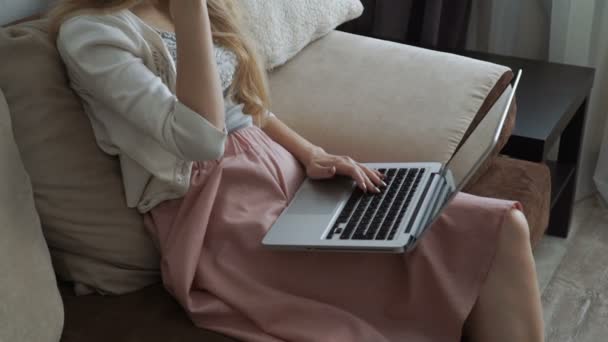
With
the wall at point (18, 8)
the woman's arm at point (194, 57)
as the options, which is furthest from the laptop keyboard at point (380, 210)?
the wall at point (18, 8)

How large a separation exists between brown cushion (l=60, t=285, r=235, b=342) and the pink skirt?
2 centimetres

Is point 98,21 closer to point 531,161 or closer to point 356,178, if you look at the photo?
point 356,178

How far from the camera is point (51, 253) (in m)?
1.36

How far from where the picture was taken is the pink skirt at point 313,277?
50.4 inches

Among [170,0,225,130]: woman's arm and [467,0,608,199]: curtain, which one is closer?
[170,0,225,130]: woman's arm

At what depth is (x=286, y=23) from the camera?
1859mm

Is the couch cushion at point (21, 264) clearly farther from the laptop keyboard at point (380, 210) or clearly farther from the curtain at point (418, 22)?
the curtain at point (418, 22)

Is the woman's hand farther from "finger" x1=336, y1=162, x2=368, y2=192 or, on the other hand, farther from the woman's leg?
the woman's leg

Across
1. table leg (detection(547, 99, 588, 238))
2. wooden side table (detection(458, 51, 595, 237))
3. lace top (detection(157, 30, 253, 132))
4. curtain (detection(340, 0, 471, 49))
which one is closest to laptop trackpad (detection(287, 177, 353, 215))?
lace top (detection(157, 30, 253, 132))

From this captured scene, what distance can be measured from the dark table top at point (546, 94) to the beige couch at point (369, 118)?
10 centimetres

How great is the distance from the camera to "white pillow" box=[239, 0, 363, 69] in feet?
5.91

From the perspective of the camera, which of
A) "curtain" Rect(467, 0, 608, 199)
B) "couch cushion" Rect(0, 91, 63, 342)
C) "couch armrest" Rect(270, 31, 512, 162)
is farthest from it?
"curtain" Rect(467, 0, 608, 199)

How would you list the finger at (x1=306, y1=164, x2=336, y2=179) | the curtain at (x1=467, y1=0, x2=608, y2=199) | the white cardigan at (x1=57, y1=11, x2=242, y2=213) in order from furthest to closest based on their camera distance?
the curtain at (x1=467, y1=0, x2=608, y2=199) → the finger at (x1=306, y1=164, x2=336, y2=179) → the white cardigan at (x1=57, y1=11, x2=242, y2=213)

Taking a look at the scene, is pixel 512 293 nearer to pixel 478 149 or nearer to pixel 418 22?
pixel 478 149
